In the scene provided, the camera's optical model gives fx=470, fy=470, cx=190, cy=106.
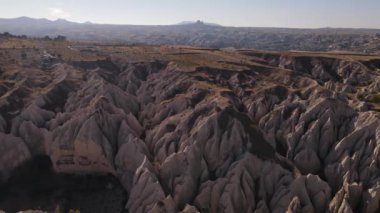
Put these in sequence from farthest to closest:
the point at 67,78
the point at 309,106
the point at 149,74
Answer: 1. the point at 149,74
2. the point at 67,78
3. the point at 309,106

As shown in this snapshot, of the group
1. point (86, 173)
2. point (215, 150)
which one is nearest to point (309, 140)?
point (215, 150)

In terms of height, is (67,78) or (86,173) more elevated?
(67,78)

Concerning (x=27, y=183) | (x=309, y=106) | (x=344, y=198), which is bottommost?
(x=27, y=183)

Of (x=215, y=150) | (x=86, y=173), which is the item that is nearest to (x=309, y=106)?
(x=215, y=150)

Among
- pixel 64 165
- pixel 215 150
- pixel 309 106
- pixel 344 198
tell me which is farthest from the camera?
pixel 309 106

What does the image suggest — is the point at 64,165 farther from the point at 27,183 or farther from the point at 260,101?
the point at 260,101

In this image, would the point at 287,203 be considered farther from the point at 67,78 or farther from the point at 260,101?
the point at 67,78

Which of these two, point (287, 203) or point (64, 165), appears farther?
point (64, 165)
